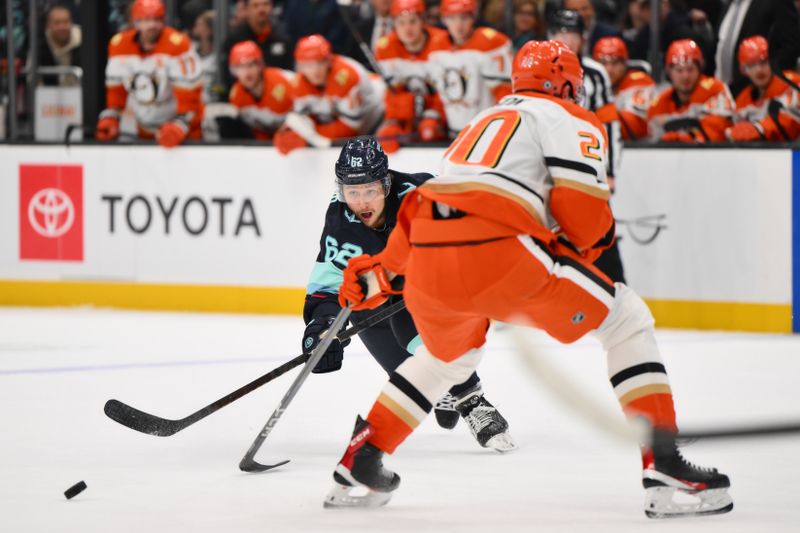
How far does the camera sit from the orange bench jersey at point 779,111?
704 cm

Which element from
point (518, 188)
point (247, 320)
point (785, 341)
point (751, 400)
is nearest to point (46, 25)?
point (247, 320)

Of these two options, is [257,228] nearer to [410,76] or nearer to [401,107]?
[401,107]

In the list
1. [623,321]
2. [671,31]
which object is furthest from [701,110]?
[623,321]

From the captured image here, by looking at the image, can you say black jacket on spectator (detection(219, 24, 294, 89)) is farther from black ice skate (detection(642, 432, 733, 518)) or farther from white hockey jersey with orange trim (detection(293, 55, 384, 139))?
black ice skate (detection(642, 432, 733, 518))

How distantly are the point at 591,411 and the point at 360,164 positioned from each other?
142 cm

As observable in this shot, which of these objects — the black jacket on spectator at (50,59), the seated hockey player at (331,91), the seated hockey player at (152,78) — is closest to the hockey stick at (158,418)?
the seated hockey player at (331,91)

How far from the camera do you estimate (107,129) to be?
8492mm

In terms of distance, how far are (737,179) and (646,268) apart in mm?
616

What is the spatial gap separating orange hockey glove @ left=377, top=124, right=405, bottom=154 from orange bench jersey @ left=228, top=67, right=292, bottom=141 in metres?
0.74

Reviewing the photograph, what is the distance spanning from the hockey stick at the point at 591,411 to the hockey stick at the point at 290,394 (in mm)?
794

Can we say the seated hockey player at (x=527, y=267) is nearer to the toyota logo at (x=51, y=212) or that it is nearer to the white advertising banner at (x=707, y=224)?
the white advertising banner at (x=707, y=224)

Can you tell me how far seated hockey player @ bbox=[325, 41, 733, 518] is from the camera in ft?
10.5

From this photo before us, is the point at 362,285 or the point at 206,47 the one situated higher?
the point at 206,47

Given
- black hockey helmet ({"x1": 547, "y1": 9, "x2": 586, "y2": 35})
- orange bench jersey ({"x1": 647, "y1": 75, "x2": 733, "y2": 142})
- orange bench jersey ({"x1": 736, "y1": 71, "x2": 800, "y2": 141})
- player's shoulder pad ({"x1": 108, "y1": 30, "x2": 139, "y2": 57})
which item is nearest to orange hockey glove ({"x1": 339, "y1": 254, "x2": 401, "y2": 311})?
black hockey helmet ({"x1": 547, "y1": 9, "x2": 586, "y2": 35})
